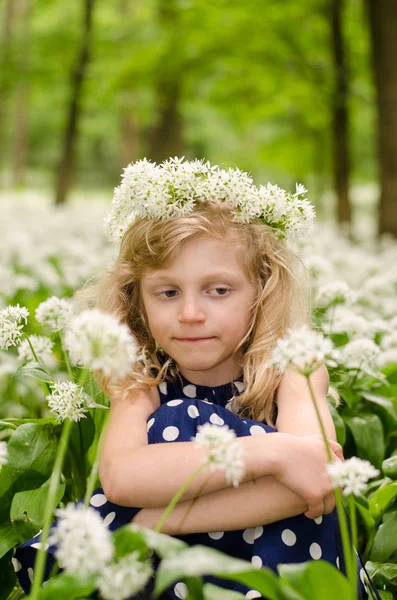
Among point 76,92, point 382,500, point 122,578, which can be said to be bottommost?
point 382,500

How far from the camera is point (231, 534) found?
67.0 inches

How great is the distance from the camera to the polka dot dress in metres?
1.64

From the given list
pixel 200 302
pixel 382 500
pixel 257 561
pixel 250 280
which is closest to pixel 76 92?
pixel 250 280

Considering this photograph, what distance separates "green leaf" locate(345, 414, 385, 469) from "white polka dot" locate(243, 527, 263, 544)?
0.80 m

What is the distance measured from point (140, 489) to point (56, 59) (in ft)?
41.4

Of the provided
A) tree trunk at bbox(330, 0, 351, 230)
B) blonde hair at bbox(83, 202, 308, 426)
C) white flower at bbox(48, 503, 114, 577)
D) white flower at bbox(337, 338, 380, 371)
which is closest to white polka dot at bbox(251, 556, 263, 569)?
blonde hair at bbox(83, 202, 308, 426)

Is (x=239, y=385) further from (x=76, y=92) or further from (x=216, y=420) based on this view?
(x=76, y=92)

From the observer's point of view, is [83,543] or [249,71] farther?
[249,71]

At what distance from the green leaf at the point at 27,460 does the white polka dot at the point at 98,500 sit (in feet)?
1.05

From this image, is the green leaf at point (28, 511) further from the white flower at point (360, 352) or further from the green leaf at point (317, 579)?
the white flower at point (360, 352)

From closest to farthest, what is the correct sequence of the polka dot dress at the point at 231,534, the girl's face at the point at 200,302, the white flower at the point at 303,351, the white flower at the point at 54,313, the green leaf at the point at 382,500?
the white flower at the point at 303,351, the polka dot dress at the point at 231,534, the girl's face at the point at 200,302, the green leaf at the point at 382,500, the white flower at the point at 54,313

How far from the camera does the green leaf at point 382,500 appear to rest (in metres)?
1.99

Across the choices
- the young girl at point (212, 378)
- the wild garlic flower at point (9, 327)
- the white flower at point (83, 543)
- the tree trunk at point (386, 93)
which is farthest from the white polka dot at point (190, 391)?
the tree trunk at point (386, 93)

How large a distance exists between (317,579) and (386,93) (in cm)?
716
